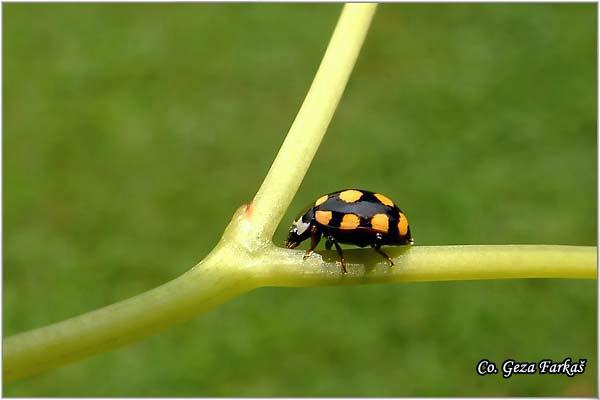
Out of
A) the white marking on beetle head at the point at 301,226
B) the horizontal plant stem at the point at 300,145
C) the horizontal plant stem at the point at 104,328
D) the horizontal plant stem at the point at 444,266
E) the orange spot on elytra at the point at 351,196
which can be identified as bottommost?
the horizontal plant stem at the point at 104,328

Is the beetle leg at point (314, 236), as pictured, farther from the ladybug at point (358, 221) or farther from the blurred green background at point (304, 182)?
the blurred green background at point (304, 182)

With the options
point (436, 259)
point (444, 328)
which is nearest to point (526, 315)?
point (444, 328)

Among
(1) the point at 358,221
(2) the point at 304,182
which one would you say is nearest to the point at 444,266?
A: (1) the point at 358,221

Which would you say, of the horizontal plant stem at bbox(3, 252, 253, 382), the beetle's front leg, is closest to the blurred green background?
the beetle's front leg

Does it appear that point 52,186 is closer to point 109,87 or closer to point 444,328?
point 109,87

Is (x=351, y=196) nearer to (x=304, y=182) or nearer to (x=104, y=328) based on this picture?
(x=104, y=328)

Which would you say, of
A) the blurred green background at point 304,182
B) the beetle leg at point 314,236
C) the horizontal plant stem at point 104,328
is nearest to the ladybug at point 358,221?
the beetle leg at point 314,236
